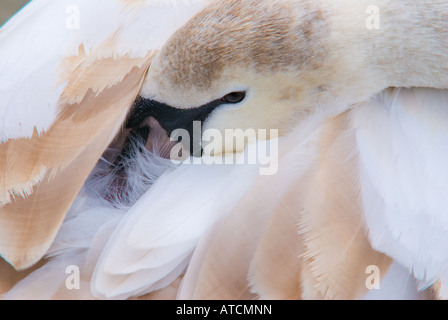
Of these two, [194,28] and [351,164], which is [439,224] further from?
[194,28]

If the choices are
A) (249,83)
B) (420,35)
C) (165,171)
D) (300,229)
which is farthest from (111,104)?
(420,35)

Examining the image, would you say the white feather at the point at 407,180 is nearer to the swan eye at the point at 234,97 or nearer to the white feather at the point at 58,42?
the swan eye at the point at 234,97

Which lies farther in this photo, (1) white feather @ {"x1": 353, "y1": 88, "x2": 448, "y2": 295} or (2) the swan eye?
(2) the swan eye

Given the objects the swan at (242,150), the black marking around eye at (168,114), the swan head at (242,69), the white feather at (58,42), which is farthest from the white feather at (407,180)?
the white feather at (58,42)

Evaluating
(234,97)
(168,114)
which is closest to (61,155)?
(168,114)

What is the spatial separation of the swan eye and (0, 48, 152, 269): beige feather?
163 mm

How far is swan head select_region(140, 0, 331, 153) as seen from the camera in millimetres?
1226

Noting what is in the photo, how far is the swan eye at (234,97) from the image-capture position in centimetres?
130

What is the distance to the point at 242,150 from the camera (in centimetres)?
126

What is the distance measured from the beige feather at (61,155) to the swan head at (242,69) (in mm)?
69

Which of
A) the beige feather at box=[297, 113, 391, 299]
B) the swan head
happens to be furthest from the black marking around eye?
the beige feather at box=[297, 113, 391, 299]

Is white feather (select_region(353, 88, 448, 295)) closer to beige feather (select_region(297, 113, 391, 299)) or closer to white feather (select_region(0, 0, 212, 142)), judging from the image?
beige feather (select_region(297, 113, 391, 299))

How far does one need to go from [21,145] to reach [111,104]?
Result: 0.18 metres

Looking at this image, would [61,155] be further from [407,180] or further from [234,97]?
[407,180]
